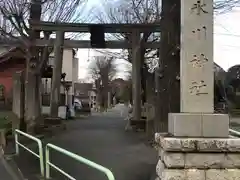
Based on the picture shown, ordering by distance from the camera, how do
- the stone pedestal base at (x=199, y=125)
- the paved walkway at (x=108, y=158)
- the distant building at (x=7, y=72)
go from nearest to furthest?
the stone pedestal base at (x=199, y=125) → the paved walkway at (x=108, y=158) → the distant building at (x=7, y=72)

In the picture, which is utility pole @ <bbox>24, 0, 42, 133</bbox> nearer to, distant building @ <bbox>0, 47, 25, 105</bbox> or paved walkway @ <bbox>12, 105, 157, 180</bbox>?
paved walkway @ <bbox>12, 105, 157, 180</bbox>

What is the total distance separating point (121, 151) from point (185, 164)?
687cm

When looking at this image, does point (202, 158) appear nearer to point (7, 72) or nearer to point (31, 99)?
point (31, 99)

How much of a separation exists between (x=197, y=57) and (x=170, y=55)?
551cm

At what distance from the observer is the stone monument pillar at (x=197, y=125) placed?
648 centimetres

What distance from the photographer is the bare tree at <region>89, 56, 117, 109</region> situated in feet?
234

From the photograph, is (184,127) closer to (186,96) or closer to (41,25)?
(186,96)

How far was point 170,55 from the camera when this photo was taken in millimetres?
12445

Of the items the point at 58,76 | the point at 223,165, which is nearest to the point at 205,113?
the point at 223,165

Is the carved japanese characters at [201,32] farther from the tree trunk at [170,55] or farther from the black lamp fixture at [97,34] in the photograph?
the black lamp fixture at [97,34]

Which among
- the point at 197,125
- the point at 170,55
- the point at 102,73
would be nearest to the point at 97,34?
the point at 170,55

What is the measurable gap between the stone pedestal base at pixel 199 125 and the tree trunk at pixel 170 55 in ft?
17.8

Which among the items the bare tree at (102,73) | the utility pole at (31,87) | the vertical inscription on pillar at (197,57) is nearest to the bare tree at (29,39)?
the utility pole at (31,87)

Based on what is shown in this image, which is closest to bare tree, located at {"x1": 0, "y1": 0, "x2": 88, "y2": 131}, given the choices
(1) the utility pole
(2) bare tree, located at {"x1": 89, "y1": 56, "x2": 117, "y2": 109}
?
(1) the utility pole
